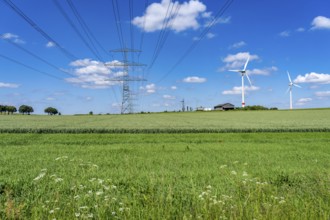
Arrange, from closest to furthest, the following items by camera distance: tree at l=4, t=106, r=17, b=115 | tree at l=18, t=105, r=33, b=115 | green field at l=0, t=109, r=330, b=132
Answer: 1. green field at l=0, t=109, r=330, b=132
2. tree at l=4, t=106, r=17, b=115
3. tree at l=18, t=105, r=33, b=115

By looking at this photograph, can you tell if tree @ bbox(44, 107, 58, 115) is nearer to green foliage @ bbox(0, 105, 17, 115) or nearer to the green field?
green foliage @ bbox(0, 105, 17, 115)

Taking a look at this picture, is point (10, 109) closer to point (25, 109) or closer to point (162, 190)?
→ point (25, 109)

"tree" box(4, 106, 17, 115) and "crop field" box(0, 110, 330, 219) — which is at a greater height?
"tree" box(4, 106, 17, 115)

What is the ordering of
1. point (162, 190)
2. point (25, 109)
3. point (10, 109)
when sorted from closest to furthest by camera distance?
point (162, 190), point (10, 109), point (25, 109)

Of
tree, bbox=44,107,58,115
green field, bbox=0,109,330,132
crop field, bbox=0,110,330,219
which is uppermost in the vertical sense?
tree, bbox=44,107,58,115

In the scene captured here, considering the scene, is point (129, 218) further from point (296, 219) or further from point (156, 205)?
point (296, 219)

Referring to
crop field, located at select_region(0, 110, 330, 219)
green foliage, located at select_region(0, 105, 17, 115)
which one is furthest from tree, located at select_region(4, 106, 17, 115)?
crop field, located at select_region(0, 110, 330, 219)

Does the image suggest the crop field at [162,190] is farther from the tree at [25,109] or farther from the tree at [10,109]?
the tree at [10,109]

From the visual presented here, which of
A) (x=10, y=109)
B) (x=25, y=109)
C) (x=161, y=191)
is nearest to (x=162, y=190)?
(x=161, y=191)

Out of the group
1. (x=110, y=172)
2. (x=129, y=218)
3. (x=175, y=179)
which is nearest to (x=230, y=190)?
(x=175, y=179)

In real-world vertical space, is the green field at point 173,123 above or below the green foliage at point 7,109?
below

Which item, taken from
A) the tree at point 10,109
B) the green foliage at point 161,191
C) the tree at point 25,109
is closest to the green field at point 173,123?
the green foliage at point 161,191

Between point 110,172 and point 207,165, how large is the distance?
397 centimetres

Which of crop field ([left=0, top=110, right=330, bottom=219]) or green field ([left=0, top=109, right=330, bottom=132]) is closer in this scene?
crop field ([left=0, top=110, right=330, bottom=219])
